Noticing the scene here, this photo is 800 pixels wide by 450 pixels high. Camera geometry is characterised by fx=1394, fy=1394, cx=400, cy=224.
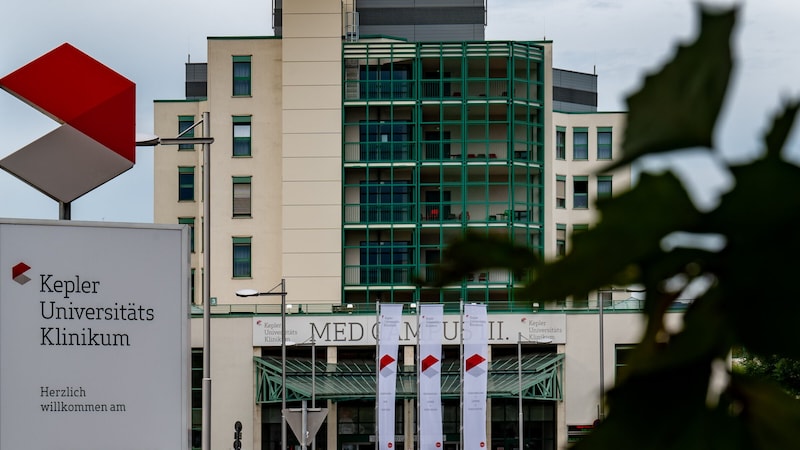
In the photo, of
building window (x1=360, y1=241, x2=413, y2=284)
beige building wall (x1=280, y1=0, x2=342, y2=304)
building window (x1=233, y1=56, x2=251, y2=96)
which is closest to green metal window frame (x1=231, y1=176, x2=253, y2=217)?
beige building wall (x1=280, y1=0, x2=342, y2=304)

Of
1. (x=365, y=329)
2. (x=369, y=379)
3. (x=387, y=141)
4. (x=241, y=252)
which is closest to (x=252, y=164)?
(x=241, y=252)

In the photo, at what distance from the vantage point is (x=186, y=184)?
6412 cm

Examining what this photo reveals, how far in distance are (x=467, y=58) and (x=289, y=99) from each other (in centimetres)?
770

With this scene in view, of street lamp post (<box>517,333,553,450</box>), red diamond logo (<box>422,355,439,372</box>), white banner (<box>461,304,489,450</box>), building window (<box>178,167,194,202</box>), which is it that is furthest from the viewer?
building window (<box>178,167,194,202</box>)

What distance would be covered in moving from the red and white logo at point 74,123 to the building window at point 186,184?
51.4 m

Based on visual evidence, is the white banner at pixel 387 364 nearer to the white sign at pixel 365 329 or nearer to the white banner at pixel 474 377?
the white banner at pixel 474 377

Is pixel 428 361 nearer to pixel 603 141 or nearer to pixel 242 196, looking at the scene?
pixel 242 196

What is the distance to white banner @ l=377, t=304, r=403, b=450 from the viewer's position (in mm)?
47250

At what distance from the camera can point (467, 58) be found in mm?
58750

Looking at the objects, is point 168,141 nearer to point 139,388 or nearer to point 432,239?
point 139,388

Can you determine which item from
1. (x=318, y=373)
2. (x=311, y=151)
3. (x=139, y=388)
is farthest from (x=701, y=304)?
(x=311, y=151)

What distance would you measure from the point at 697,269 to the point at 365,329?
55334 millimetres

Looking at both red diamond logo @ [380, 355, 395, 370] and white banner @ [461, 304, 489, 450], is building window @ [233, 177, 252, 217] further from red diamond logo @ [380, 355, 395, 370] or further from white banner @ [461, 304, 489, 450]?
white banner @ [461, 304, 489, 450]

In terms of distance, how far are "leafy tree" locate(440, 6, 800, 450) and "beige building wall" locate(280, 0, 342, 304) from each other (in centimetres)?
5775
